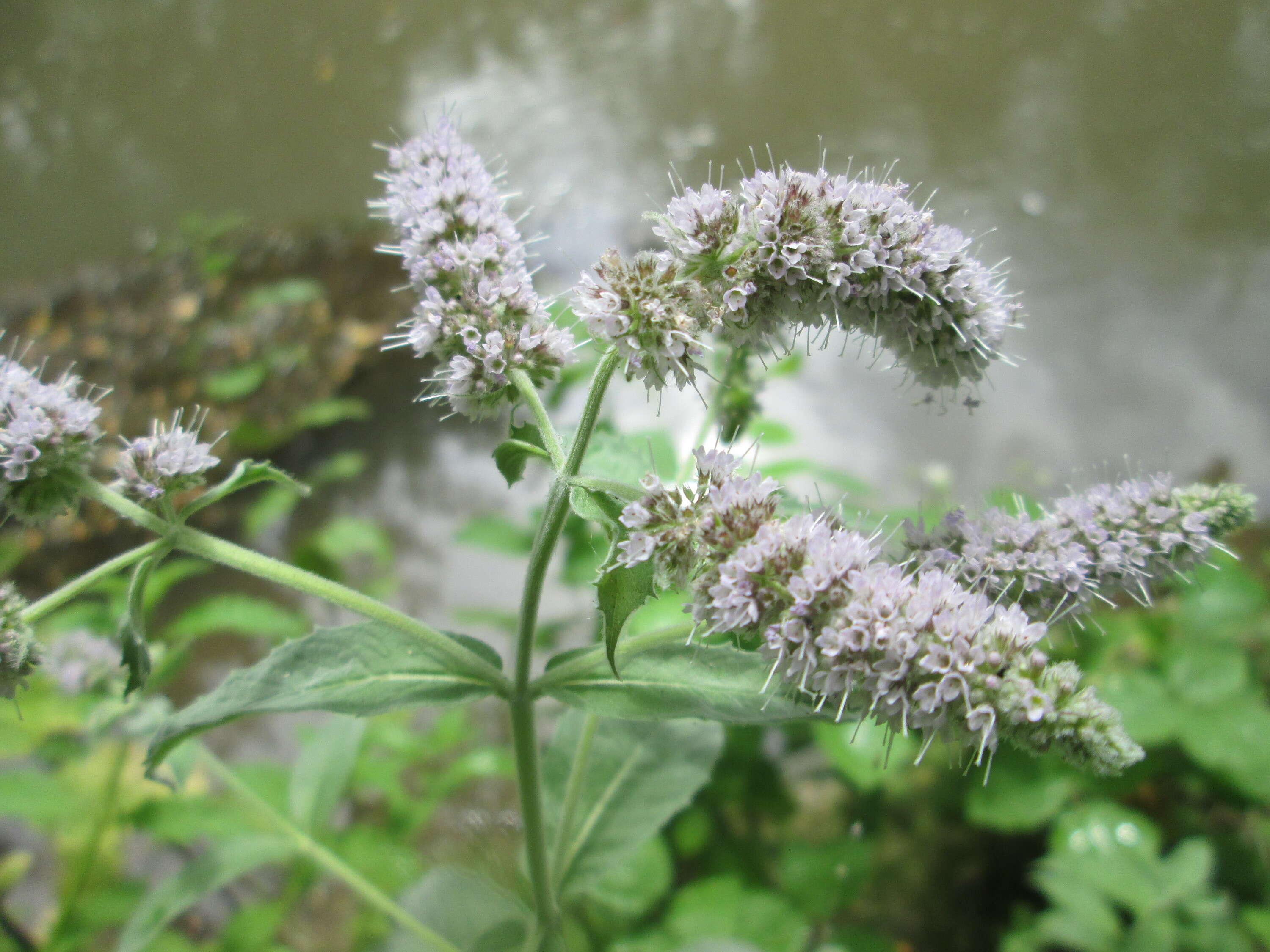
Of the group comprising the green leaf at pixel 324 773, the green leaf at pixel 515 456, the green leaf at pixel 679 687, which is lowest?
the green leaf at pixel 324 773

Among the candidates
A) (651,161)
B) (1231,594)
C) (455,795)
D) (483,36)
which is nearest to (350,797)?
(455,795)

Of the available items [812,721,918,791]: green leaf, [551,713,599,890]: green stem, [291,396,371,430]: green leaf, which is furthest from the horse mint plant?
[291,396,371,430]: green leaf

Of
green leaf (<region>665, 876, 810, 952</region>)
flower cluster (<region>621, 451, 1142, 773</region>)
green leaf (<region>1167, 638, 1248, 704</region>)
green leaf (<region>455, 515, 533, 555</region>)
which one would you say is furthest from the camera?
green leaf (<region>455, 515, 533, 555</region>)

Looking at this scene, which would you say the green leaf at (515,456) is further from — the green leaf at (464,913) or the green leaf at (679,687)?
the green leaf at (464,913)

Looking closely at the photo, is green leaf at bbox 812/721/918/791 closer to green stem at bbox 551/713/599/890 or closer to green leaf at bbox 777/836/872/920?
green leaf at bbox 777/836/872/920

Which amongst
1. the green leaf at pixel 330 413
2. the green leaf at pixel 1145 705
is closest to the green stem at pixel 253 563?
the green leaf at pixel 1145 705

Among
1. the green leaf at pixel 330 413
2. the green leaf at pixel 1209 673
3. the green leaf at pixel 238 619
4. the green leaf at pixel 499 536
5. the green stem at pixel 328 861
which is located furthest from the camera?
the green leaf at pixel 330 413

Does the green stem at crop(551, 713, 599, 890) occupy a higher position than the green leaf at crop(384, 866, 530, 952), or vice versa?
the green stem at crop(551, 713, 599, 890)
